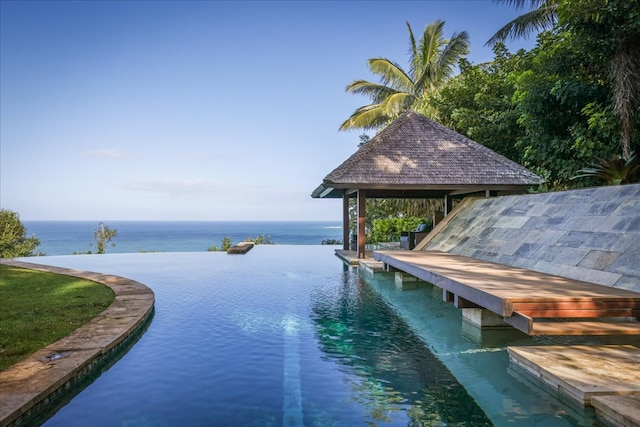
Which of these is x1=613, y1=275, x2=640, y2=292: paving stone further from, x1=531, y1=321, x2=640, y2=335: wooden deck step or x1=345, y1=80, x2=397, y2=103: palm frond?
x1=345, y1=80, x2=397, y2=103: palm frond

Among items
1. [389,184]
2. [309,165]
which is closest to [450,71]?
[389,184]

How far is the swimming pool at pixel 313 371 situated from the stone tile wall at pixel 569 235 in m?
1.12

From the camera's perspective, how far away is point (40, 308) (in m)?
5.91

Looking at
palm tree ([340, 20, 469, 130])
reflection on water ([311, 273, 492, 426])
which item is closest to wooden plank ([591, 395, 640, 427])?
reflection on water ([311, 273, 492, 426])

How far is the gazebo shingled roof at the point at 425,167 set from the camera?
1038cm

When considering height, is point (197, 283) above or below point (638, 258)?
below

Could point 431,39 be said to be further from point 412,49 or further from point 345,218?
point 345,218

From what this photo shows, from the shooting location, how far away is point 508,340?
470 cm

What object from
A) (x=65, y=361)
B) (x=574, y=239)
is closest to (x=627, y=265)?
(x=574, y=239)

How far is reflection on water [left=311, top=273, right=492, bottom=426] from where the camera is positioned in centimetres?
307

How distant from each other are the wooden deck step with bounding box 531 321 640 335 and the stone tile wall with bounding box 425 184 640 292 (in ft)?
1.95

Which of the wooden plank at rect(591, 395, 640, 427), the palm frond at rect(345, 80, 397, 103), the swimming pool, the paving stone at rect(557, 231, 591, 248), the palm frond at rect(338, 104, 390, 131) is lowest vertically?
the swimming pool

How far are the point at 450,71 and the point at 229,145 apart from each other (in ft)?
57.3

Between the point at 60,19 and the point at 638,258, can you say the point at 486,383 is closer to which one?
the point at 638,258
